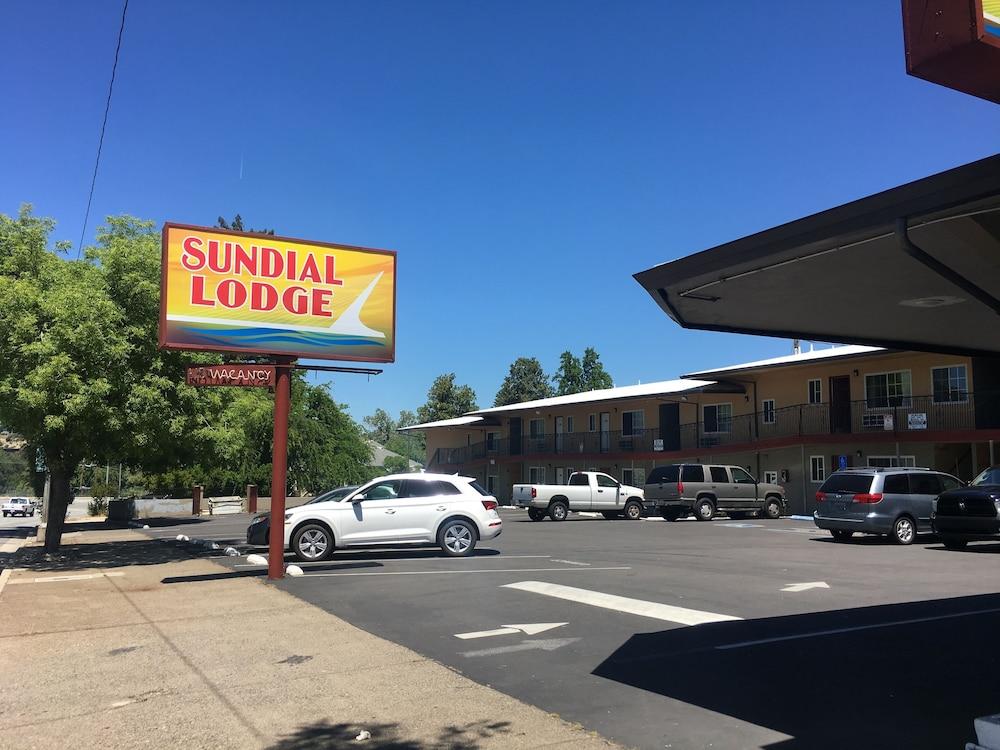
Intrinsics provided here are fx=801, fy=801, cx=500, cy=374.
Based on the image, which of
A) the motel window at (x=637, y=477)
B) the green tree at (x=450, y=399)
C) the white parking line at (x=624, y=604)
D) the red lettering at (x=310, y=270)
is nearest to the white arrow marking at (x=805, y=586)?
the white parking line at (x=624, y=604)

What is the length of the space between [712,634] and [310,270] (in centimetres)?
897

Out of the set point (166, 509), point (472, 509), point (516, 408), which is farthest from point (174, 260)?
point (516, 408)

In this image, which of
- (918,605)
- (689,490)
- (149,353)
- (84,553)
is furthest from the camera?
(689,490)

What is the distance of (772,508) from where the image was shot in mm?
31016

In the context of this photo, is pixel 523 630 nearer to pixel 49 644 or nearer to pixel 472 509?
pixel 49 644

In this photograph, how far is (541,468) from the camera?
164 feet

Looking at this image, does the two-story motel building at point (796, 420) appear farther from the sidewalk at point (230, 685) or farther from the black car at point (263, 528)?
the sidewalk at point (230, 685)

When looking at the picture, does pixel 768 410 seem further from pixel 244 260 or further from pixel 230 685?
pixel 230 685

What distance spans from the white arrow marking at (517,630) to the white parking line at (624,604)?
46.5 inches

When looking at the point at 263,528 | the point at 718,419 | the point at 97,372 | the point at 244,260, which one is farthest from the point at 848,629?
the point at 718,419

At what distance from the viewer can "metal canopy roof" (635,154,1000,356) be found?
5.18 meters

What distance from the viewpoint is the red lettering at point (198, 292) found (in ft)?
42.3

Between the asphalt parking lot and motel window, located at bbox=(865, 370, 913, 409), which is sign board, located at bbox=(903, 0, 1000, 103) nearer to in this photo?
the asphalt parking lot

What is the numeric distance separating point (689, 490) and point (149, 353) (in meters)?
19.8
